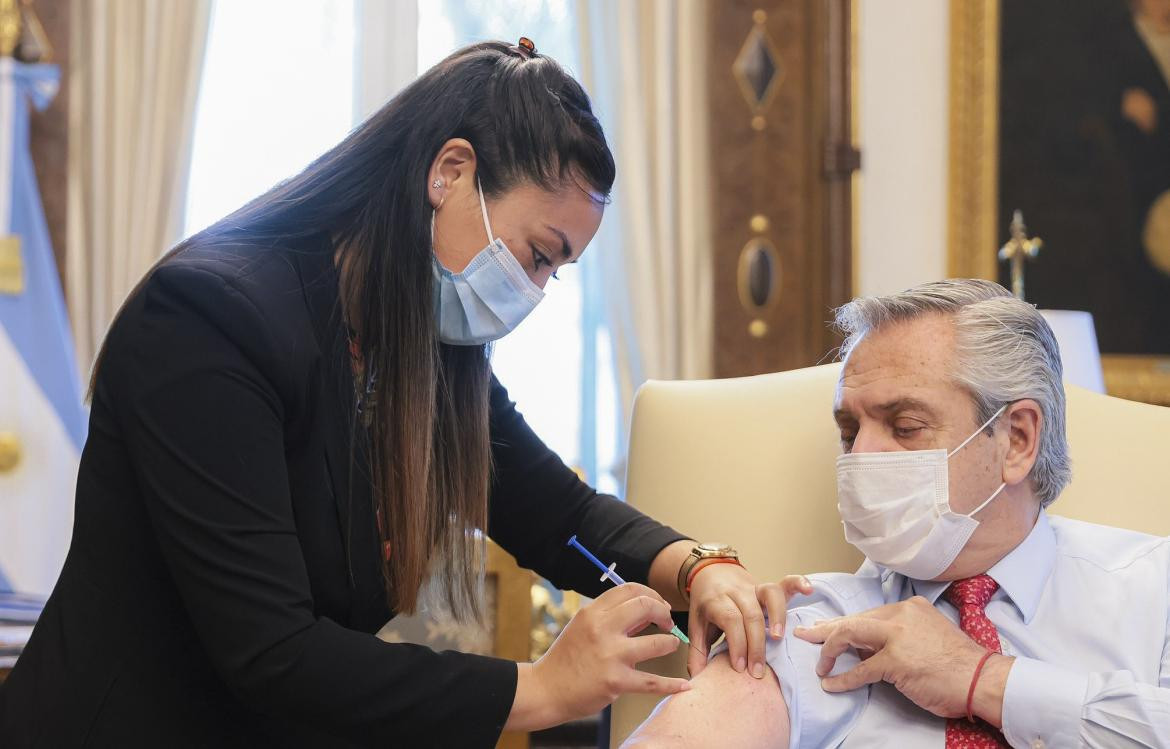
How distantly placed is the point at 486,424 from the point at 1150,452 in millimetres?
1043

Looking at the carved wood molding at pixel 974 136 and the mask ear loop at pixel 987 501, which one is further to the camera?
the carved wood molding at pixel 974 136

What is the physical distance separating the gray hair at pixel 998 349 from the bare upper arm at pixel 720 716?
0.46m

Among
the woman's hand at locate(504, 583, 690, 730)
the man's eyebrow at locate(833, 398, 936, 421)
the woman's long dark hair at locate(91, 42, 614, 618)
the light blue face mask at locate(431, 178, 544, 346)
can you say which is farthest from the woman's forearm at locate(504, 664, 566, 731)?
the man's eyebrow at locate(833, 398, 936, 421)

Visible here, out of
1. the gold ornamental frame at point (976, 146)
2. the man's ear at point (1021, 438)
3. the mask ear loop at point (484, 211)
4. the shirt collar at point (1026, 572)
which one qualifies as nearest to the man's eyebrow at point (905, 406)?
the man's ear at point (1021, 438)

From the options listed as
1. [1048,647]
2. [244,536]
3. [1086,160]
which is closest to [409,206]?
[244,536]

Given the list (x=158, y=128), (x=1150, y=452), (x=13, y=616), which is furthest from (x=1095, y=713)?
(x=158, y=128)

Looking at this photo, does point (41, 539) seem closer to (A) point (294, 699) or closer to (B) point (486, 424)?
(B) point (486, 424)

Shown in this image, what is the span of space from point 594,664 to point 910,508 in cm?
52

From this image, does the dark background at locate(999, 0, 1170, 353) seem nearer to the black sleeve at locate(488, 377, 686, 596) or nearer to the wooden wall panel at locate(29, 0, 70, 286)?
the black sleeve at locate(488, 377, 686, 596)

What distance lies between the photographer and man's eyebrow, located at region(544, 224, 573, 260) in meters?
1.57

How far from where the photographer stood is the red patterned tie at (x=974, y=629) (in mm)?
1533

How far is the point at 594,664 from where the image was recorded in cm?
131

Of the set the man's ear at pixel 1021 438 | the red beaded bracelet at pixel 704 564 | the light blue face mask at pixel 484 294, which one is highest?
the light blue face mask at pixel 484 294

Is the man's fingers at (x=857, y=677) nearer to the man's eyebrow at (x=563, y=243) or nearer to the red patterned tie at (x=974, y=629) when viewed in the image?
the red patterned tie at (x=974, y=629)
